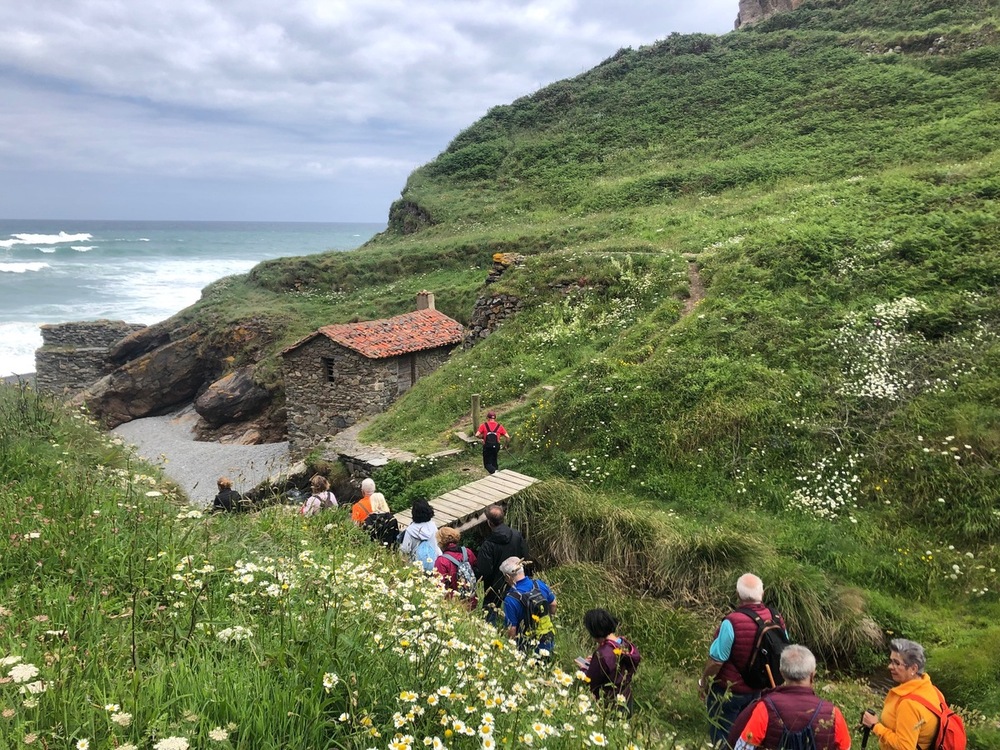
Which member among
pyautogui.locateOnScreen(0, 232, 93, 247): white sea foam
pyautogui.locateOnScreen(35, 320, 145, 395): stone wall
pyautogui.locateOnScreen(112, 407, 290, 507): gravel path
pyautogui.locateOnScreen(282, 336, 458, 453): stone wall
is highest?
pyautogui.locateOnScreen(0, 232, 93, 247): white sea foam

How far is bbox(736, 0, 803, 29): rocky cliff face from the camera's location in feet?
185

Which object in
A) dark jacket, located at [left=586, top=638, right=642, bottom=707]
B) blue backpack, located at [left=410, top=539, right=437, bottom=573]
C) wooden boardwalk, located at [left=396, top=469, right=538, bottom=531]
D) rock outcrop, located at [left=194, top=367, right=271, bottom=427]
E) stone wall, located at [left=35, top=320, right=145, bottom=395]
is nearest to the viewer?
dark jacket, located at [left=586, top=638, right=642, bottom=707]

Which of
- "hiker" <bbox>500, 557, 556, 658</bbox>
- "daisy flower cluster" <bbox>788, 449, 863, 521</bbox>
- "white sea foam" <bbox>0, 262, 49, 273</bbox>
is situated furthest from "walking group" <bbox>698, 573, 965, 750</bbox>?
"white sea foam" <bbox>0, 262, 49, 273</bbox>

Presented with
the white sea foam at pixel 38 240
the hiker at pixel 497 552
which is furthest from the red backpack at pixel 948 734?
the white sea foam at pixel 38 240

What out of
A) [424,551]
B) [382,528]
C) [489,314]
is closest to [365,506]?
[382,528]

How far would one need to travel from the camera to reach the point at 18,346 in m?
44.6

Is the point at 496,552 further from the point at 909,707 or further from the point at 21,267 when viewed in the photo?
the point at 21,267

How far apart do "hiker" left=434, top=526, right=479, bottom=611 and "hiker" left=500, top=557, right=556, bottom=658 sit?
0.41m

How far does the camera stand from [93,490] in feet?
16.9

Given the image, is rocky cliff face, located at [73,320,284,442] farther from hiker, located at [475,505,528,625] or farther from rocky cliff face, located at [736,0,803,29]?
rocky cliff face, located at [736,0,803,29]

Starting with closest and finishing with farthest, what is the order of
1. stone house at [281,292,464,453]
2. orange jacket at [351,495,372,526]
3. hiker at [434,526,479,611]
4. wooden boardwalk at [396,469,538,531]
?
1. hiker at [434,526,479,611]
2. orange jacket at [351,495,372,526]
3. wooden boardwalk at [396,469,538,531]
4. stone house at [281,292,464,453]

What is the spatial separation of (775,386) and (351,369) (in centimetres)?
1278

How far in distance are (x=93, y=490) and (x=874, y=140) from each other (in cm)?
2870

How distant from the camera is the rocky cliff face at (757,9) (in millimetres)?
56375
